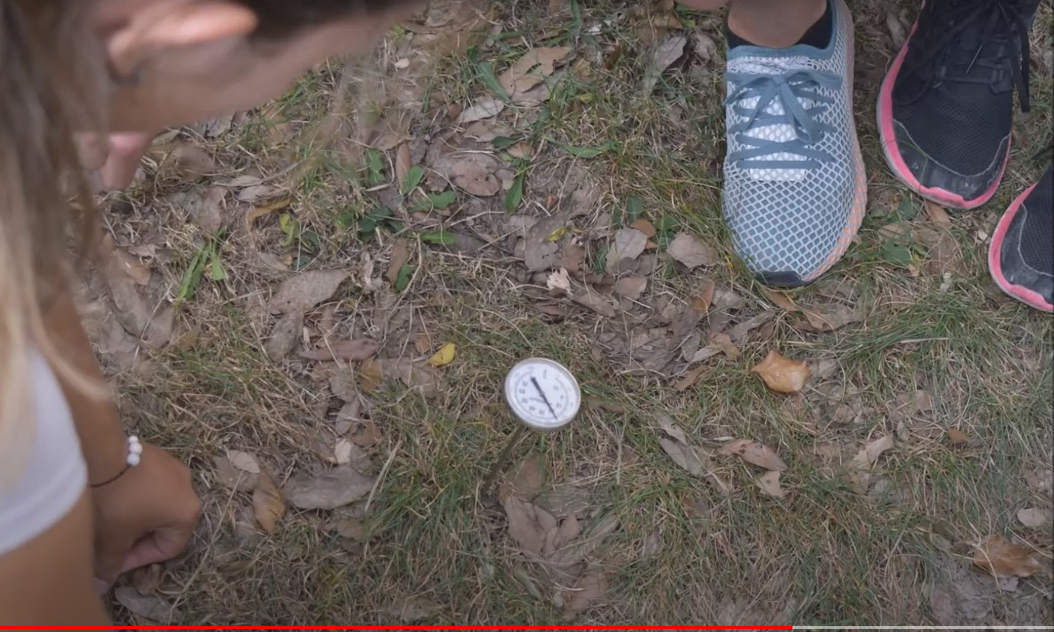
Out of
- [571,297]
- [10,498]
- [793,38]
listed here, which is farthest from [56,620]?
[793,38]

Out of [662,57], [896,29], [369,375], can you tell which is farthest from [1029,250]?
[369,375]

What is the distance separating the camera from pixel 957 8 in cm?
213

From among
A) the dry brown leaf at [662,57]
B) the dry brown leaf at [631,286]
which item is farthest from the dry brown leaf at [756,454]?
the dry brown leaf at [662,57]

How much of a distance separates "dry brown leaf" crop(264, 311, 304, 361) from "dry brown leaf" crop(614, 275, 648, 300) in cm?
92

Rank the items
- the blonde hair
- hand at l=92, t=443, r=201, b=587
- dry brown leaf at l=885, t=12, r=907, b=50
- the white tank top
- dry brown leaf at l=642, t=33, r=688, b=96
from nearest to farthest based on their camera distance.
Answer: the blonde hair < the white tank top < hand at l=92, t=443, r=201, b=587 < dry brown leaf at l=642, t=33, r=688, b=96 < dry brown leaf at l=885, t=12, r=907, b=50

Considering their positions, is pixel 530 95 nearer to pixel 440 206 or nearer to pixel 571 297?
pixel 440 206

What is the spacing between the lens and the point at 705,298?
84.4 inches

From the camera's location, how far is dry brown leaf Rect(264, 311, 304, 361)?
6.74 ft

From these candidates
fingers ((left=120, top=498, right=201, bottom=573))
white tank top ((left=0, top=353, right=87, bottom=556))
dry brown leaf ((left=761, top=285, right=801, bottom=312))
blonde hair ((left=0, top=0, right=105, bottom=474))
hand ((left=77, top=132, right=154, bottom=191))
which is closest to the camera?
blonde hair ((left=0, top=0, right=105, bottom=474))

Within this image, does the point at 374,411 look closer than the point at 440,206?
Yes

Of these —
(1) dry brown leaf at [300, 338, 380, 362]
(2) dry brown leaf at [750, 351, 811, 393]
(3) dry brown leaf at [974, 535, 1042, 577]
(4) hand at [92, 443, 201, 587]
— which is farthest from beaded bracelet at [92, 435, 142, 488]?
(3) dry brown leaf at [974, 535, 1042, 577]

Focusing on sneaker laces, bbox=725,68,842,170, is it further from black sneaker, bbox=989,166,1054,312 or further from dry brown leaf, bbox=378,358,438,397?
dry brown leaf, bbox=378,358,438,397

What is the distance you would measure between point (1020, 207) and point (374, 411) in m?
2.01

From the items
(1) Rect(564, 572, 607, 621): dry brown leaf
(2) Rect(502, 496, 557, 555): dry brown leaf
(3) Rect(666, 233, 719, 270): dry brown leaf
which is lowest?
(1) Rect(564, 572, 607, 621): dry brown leaf
